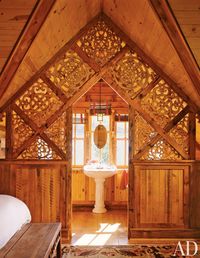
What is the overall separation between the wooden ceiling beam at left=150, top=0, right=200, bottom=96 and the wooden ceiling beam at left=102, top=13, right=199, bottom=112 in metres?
0.63

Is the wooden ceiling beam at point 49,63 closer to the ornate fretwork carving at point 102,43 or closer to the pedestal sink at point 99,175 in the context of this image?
the ornate fretwork carving at point 102,43

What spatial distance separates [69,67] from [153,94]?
1.26 m

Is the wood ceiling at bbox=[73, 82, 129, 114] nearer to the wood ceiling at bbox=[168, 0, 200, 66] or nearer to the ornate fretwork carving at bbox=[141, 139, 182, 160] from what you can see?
the ornate fretwork carving at bbox=[141, 139, 182, 160]

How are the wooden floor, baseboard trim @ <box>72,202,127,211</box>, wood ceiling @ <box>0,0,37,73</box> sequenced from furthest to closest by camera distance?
1. baseboard trim @ <box>72,202,127,211</box>
2. the wooden floor
3. wood ceiling @ <box>0,0,37,73</box>

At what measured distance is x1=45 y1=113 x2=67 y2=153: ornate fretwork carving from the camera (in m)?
4.46

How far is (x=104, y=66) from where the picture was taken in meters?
4.48

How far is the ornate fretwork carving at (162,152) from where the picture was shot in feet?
14.8

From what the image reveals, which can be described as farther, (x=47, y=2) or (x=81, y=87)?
(x=81, y=87)

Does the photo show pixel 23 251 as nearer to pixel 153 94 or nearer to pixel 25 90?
pixel 25 90

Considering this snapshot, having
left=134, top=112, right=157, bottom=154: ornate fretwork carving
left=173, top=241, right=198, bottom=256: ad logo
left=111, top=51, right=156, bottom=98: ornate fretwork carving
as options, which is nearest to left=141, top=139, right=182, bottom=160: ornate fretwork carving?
left=134, top=112, right=157, bottom=154: ornate fretwork carving

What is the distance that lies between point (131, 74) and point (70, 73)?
2.85ft

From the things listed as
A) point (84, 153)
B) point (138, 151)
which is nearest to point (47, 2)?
point (138, 151)

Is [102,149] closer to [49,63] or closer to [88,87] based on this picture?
[88,87]

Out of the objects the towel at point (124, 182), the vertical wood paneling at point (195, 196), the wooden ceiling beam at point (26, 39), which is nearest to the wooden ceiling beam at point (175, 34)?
the wooden ceiling beam at point (26, 39)
